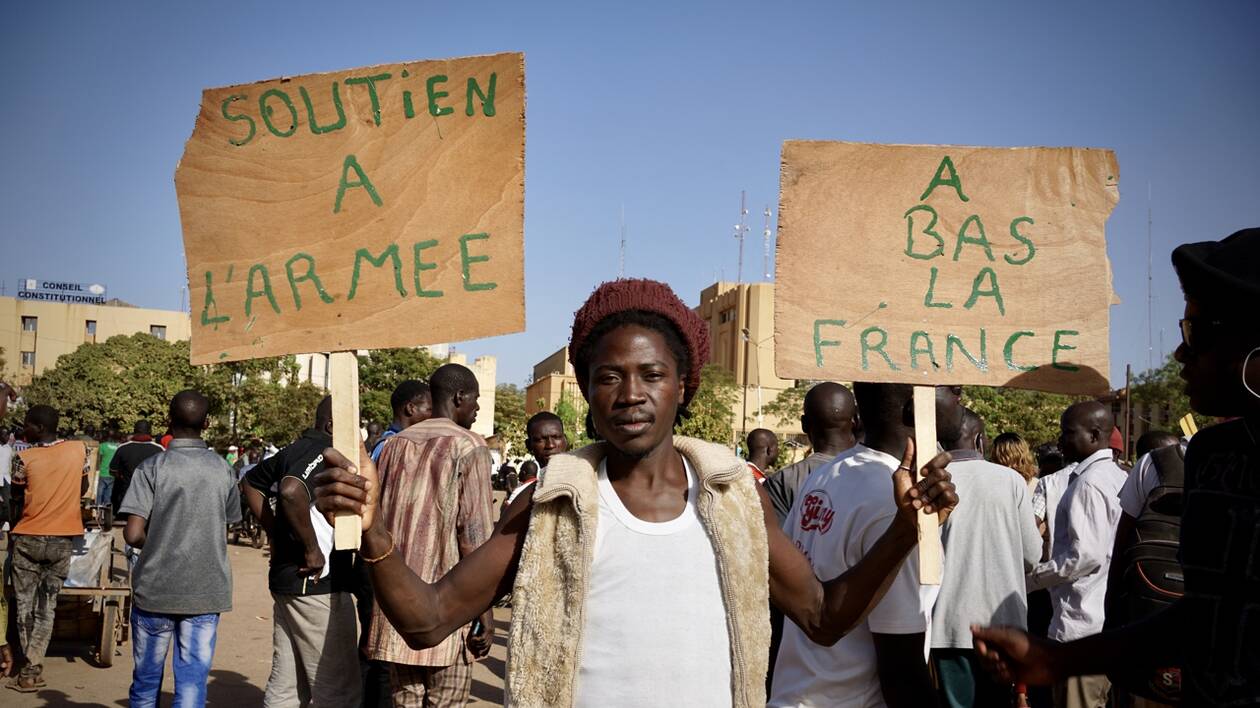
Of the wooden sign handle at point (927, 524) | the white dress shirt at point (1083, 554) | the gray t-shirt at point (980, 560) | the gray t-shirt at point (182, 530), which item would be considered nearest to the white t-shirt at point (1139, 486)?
the gray t-shirt at point (980, 560)

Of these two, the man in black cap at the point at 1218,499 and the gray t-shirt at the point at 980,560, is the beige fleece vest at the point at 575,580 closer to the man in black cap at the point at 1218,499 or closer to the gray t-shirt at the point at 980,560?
the man in black cap at the point at 1218,499

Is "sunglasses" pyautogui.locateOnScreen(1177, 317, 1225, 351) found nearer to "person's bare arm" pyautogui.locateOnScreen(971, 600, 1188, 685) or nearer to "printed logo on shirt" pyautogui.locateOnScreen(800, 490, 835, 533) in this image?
"person's bare arm" pyautogui.locateOnScreen(971, 600, 1188, 685)

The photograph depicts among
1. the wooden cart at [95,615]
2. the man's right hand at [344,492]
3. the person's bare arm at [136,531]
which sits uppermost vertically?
the man's right hand at [344,492]

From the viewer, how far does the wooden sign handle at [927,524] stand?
255 centimetres

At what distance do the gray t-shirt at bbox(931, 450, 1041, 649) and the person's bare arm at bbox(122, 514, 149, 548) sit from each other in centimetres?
444

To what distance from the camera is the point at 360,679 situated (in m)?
5.78

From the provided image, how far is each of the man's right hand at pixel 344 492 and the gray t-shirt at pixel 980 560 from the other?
2.67 metres

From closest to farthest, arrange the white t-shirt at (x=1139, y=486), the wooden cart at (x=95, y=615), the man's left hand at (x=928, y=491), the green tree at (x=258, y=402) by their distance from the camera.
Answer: the man's left hand at (x=928, y=491), the white t-shirt at (x=1139, y=486), the wooden cart at (x=95, y=615), the green tree at (x=258, y=402)

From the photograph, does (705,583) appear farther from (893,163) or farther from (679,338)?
(893,163)

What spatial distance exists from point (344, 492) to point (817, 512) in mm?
1634

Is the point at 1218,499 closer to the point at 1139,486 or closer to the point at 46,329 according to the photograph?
the point at 1139,486

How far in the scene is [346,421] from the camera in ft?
8.12

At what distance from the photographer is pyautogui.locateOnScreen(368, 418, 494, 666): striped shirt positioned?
4.90m

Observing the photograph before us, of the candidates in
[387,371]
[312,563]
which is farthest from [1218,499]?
[387,371]
